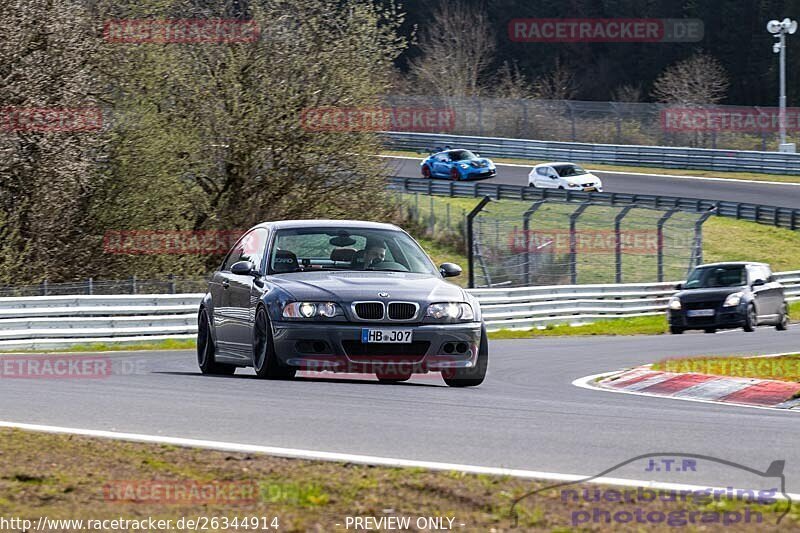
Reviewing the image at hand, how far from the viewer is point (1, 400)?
378 inches

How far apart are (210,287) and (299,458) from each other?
656cm

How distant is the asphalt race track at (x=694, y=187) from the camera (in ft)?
173

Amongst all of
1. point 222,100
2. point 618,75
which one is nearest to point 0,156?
point 222,100

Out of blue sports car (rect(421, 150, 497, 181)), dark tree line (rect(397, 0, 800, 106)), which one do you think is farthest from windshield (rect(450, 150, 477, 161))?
dark tree line (rect(397, 0, 800, 106))

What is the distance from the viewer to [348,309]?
1057cm

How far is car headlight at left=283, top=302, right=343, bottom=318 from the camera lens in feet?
34.8

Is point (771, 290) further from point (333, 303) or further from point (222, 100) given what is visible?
point (333, 303)

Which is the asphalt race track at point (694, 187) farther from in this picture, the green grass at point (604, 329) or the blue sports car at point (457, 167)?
the green grass at point (604, 329)

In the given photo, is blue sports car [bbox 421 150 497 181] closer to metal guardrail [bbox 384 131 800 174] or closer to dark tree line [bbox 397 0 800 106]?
metal guardrail [bbox 384 131 800 174]

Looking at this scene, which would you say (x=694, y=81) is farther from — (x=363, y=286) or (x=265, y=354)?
(x=265, y=354)

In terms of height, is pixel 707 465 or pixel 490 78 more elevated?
pixel 490 78

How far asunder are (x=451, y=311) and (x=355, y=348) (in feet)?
2.88

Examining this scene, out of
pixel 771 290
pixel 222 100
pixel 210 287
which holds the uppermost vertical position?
pixel 222 100

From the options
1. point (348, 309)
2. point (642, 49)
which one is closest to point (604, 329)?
point (348, 309)
